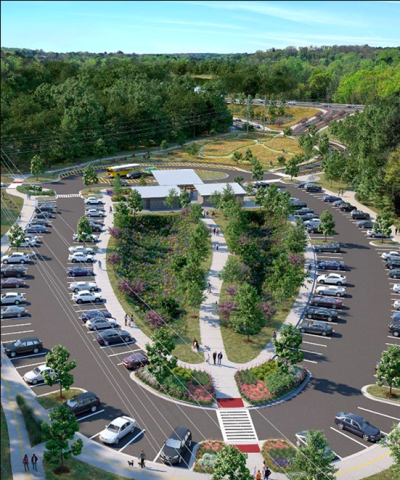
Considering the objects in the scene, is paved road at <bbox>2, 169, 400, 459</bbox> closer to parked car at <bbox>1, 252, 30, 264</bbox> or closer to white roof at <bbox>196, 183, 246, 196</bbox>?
parked car at <bbox>1, 252, 30, 264</bbox>

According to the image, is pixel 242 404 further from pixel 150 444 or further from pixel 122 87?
pixel 122 87

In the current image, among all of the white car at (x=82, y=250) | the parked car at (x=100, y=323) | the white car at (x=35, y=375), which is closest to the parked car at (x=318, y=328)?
the parked car at (x=100, y=323)

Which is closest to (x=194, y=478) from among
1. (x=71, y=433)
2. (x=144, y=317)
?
(x=71, y=433)

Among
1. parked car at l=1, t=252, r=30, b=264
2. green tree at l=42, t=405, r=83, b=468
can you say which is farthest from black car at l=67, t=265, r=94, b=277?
green tree at l=42, t=405, r=83, b=468

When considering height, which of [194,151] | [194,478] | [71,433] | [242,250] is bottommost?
[194,478]

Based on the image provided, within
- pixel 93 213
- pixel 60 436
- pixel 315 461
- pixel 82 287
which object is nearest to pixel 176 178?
pixel 93 213

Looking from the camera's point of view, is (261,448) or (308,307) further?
(308,307)
